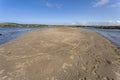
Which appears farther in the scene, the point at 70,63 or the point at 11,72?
the point at 70,63

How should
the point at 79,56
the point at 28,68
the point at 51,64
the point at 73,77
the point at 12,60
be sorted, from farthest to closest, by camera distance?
1. the point at 79,56
2. the point at 12,60
3. the point at 51,64
4. the point at 28,68
5. the point at 73,77

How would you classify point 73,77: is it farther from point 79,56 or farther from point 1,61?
point 1,61

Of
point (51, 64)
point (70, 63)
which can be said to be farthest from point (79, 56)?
point (51, 64)

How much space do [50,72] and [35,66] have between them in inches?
34.3

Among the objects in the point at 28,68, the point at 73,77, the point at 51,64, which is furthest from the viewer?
the point at 51,64

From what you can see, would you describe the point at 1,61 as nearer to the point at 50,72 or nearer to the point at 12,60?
the point at 12,60

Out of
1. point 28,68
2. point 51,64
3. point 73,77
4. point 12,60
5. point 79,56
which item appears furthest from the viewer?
point 79,56

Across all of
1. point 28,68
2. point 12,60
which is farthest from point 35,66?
point 12,60

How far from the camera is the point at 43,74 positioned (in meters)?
6.01

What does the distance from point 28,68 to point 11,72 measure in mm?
721

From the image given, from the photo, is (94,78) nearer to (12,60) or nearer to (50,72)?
(50,72)

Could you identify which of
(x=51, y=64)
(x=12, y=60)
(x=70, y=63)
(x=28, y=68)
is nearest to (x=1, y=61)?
(x=12, y=60)

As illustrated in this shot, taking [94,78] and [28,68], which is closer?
[94,78]

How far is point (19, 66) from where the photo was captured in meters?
6.73
